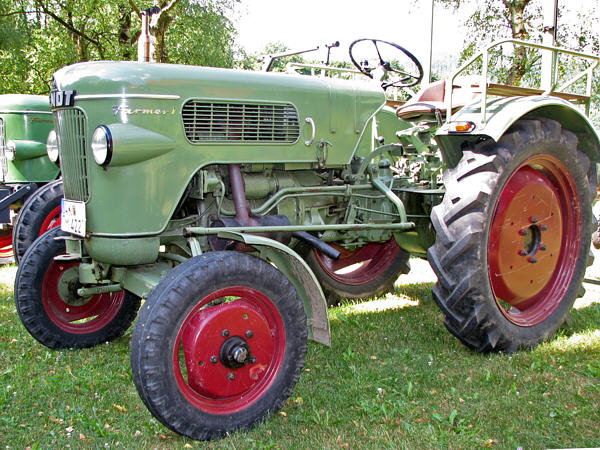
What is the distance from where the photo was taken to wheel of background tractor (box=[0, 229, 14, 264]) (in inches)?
278

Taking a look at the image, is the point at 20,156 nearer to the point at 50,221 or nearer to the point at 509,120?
the point at 50,221

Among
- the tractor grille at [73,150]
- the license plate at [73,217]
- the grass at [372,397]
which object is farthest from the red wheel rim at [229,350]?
the tractor grille at [73,150]

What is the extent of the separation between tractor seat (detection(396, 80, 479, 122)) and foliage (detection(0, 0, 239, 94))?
533 inches

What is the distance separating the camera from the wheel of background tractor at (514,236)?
3.43 m

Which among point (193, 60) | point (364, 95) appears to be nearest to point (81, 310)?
point (364, 95)

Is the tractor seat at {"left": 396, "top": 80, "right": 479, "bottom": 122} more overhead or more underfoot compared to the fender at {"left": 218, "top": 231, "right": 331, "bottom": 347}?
more overhead

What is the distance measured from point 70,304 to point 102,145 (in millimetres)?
1554

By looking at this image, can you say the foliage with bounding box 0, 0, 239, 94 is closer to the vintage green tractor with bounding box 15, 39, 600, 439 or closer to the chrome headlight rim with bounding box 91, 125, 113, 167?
the vintage green tractor with bounding box 15, 39, 600, 439

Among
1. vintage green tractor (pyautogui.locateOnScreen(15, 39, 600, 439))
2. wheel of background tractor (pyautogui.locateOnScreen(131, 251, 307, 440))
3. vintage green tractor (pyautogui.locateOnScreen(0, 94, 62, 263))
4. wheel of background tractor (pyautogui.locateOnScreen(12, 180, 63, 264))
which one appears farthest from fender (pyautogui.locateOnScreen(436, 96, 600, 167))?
vintage green tractor (pyautogui.locateOnScreen(0, 94, 62, 263))

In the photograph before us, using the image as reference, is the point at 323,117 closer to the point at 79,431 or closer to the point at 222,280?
the point at 222,280

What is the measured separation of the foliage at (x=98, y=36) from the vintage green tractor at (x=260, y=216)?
14.3 m

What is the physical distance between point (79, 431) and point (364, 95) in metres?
2.60

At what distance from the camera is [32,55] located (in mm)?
18047

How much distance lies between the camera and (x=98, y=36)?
18953 mm
